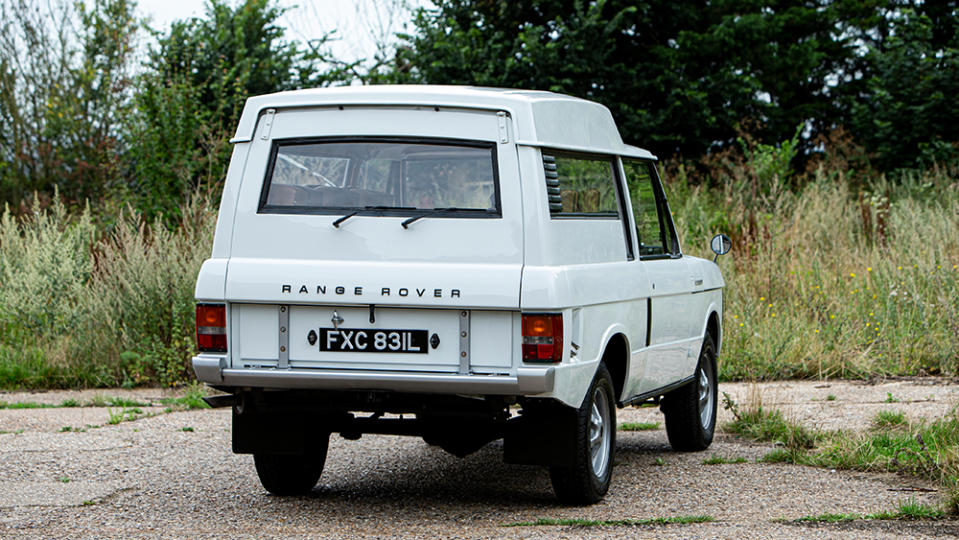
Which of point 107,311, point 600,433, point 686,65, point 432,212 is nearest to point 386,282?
point 432,212

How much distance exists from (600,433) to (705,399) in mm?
2365

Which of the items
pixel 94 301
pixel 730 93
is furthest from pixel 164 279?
pixel 730 93

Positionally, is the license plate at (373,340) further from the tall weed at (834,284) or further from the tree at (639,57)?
the tree at (639,57)

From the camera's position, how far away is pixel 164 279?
39.6 ft

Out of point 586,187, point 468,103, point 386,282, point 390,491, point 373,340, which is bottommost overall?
point 390,491

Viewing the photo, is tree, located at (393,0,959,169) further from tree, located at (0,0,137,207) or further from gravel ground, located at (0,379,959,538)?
gravel ground, located at (0,379,959,538)

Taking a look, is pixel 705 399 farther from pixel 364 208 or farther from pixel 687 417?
pixel 364 208

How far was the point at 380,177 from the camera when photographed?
6.04 meters

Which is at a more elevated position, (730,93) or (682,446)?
(730,93)

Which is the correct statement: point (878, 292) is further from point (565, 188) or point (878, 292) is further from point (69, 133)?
point (69, 133)

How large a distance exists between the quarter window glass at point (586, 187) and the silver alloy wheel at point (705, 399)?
2.01 meters

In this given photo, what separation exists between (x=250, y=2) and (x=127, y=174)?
4732 millimetres

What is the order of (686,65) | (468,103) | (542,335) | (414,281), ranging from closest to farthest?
1. (542,335)
2. (414,281)
3. (468,103)
4. (686,65)

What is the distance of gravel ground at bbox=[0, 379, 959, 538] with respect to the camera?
5680 mm
